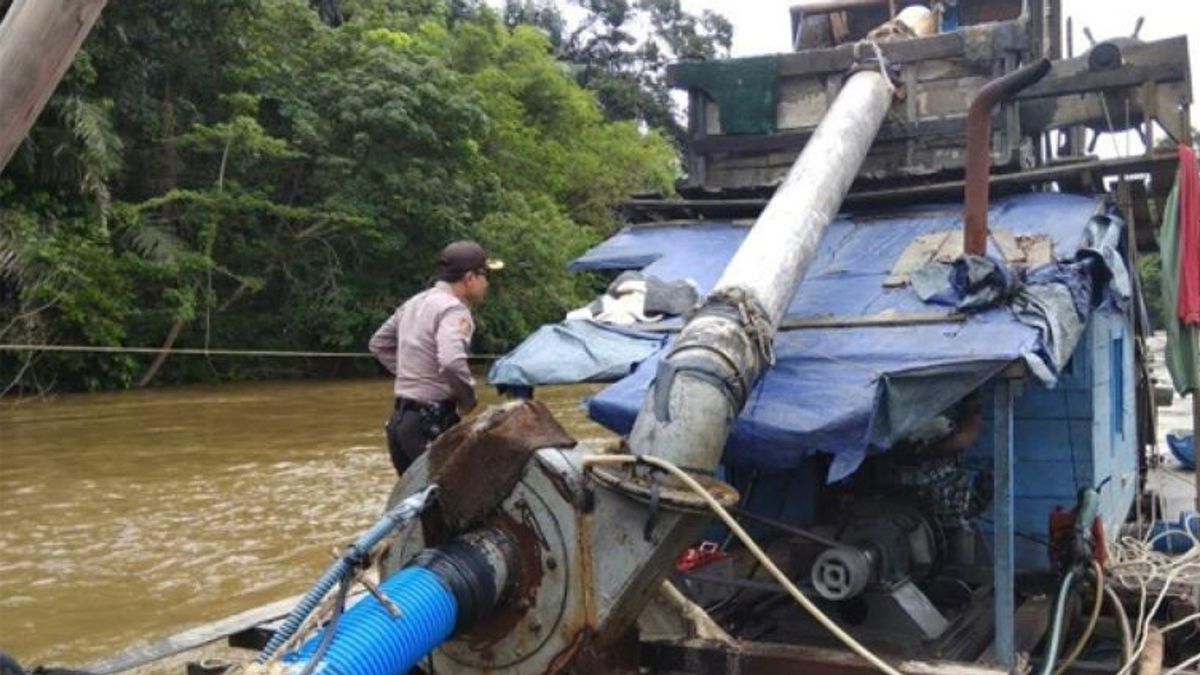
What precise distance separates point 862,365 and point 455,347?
Result: 5.77ft

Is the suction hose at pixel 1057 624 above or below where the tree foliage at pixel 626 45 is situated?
below

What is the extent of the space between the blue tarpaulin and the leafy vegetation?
709 inches

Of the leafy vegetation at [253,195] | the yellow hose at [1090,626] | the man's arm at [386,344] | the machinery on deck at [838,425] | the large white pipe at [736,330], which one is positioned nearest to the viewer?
the machinery on deck at [838,425]

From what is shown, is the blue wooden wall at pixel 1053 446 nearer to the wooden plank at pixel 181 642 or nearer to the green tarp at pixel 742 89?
the green tarp at pixel 742 89

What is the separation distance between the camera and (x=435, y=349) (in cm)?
532

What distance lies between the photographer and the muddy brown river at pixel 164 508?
326 inches

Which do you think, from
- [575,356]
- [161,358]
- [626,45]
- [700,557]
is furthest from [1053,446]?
[626,45]

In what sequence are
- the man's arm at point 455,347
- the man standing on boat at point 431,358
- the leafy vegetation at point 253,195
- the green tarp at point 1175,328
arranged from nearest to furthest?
the man's arm at point 455,347
the man standing on boat at point 431,358
the green tarp at point 1175,328
the leafy vegetation at point 253,195

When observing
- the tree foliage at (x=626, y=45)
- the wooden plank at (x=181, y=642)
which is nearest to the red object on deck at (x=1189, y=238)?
the wooden plank at (x=181, y=642)

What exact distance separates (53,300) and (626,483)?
1971 cm

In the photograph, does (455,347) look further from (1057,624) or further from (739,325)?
(1057,624)

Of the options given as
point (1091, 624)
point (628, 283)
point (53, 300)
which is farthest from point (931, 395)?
point (53, 300)

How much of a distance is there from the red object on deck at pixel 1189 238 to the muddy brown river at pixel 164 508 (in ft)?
19.7

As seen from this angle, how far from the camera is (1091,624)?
5055mm
